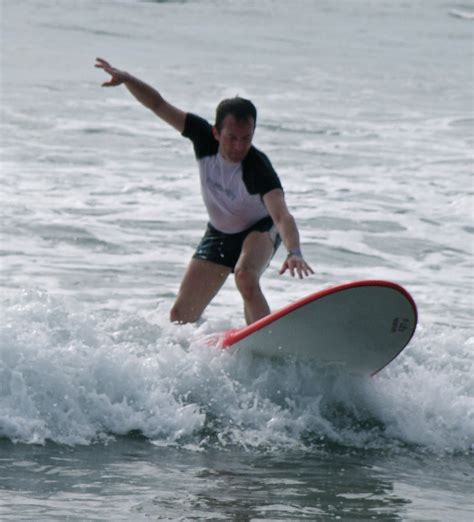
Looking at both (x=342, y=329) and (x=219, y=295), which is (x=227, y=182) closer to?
(x=342, y=329)

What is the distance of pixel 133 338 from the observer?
7121 millimetres

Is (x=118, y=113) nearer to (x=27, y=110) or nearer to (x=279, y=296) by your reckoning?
(x=27, y=110)

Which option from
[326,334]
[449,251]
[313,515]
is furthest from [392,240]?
[313,515]

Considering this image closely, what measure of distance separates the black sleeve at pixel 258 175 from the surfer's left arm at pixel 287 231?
4cm

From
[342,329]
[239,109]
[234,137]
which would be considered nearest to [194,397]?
[342,329]

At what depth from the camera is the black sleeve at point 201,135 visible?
650cm

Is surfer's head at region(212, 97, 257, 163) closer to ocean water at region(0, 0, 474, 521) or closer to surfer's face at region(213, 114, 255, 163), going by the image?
surfer's face at region(213, 114, 255, 163)

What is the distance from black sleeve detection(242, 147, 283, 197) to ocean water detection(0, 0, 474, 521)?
2.90 feet

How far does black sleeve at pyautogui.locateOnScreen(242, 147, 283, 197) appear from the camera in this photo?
20.4ft

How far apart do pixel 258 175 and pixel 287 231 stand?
0.49 metres

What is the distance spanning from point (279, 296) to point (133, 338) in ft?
7.63

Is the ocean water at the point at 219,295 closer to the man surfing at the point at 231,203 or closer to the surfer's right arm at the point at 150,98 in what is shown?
the man surfing at the point at 231,203

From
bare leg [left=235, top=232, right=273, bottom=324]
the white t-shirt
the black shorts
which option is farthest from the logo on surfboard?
the white t-shirt

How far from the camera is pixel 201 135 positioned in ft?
21.4
